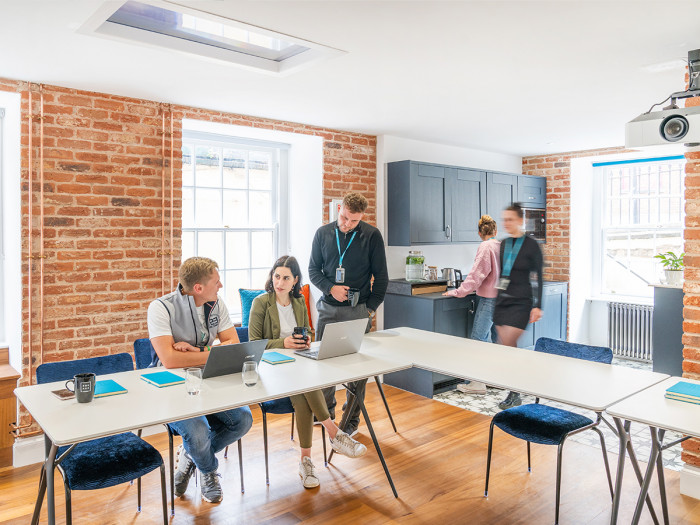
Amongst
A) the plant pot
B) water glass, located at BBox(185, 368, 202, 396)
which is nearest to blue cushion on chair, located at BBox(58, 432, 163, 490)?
water glass, located at BBox(185, 368, 202, 396)

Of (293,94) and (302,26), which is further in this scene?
(293,94)

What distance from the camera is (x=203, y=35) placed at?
3.15 m

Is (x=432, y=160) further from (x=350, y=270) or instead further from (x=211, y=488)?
(x=211, y=488)

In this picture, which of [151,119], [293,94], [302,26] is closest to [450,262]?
[293,94]

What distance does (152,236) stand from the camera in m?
4.40

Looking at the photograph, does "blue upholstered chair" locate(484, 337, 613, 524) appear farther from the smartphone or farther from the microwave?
the microwave

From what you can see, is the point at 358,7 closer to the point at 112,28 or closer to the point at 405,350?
the point at 112,28

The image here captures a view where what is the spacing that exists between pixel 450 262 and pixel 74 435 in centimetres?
533

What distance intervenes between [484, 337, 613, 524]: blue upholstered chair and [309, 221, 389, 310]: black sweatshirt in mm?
1248

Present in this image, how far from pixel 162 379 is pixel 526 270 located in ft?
9.09

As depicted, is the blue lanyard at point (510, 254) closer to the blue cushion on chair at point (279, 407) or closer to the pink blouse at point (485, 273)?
the pink blouse at point (485, 273)

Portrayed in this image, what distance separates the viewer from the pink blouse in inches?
202

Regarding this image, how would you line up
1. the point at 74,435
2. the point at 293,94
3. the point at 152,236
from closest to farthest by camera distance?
the point at 74,435, the point at 293,94, the point at 152,236

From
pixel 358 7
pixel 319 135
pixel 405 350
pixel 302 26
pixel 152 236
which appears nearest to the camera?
pixel 358 7
